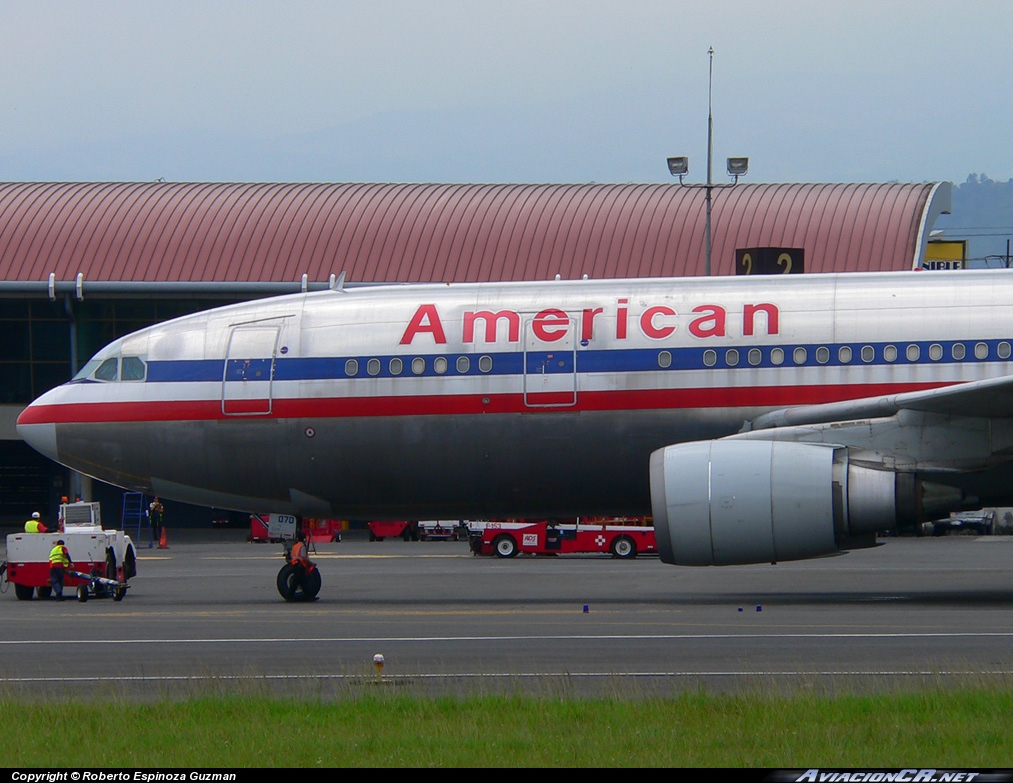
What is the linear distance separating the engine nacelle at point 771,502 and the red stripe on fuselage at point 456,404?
4.46 feet

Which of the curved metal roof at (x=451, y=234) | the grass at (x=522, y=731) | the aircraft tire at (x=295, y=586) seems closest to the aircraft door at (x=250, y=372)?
the aircraft tire at (x=295, y=586)

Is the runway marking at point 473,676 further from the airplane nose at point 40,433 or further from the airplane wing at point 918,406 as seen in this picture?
the airplane nose at point 40,433

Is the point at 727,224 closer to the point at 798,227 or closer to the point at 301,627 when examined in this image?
the point at 798,227

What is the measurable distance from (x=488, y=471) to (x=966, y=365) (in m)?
7.14

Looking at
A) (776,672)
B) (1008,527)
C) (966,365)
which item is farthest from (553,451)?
(1008,527)

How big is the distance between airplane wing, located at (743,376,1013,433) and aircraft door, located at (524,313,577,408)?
8.89 ft

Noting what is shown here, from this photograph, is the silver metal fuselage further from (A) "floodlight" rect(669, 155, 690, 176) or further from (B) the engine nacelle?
(A) "floodlight" rect(669, 155, 690, 176)

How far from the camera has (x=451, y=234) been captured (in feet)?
170

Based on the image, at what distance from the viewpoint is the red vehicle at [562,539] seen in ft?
117

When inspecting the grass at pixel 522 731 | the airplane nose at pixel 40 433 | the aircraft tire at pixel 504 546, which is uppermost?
the airplane nose at pixel 40 433

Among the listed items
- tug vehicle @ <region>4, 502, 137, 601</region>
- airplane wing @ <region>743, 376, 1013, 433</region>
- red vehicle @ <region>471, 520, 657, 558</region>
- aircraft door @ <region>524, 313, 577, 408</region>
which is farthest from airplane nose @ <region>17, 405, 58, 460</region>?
red vehicle @ <region>471, 520, 657, 558</region>

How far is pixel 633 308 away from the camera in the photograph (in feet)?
65.6

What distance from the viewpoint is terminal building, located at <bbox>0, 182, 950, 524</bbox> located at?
1971 inches

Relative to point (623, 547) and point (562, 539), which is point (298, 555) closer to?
point (623, 547)
